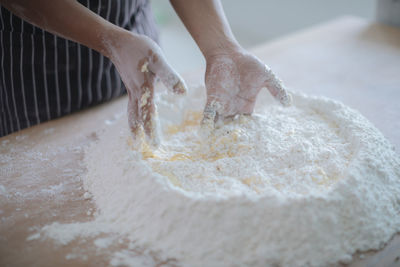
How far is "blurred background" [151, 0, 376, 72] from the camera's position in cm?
270

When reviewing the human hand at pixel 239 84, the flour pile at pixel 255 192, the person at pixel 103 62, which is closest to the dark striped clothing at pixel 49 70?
the person at pixel 103 62

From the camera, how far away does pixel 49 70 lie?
1.15 metres

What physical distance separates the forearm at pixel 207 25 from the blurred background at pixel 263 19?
163cm

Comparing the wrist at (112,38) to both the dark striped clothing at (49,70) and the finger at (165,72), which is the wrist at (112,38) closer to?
the finger at (165,72)

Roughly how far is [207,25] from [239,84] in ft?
0.73

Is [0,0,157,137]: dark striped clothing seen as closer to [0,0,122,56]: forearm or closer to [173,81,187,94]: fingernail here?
[0,0,122,56]: forearm

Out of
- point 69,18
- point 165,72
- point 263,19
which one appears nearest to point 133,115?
point 165,72

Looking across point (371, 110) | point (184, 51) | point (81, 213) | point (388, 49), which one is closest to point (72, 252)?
point (81, 213)

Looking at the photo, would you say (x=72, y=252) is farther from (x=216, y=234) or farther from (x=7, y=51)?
(x=7, y=51)

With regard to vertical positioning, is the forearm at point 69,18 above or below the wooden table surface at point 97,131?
above

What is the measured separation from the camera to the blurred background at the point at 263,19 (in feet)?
8.87

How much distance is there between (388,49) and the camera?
1.68 m

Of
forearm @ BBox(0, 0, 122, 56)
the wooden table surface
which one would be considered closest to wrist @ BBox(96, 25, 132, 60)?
forearm @ BBox(0, 0, 122, 56)

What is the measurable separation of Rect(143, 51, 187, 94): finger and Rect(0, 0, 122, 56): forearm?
130 mm
